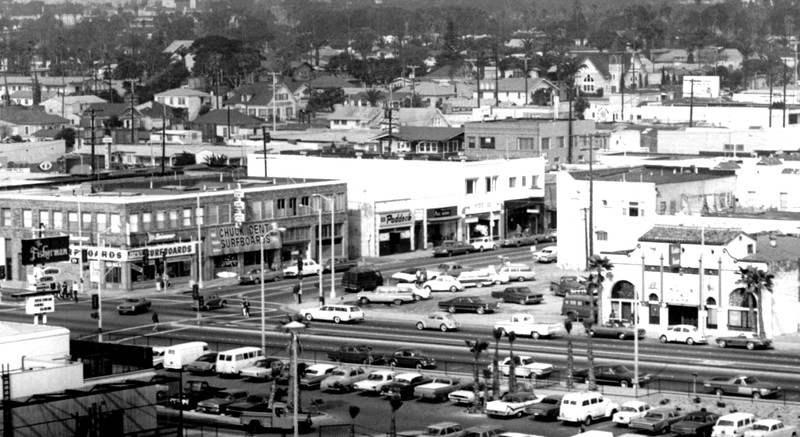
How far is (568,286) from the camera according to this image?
101m

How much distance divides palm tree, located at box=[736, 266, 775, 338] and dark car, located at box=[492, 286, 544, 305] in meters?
13.9

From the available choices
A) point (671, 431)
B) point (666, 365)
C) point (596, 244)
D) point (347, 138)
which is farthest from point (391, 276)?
point (347, 138)

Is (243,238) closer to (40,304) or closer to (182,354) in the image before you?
(182,354)

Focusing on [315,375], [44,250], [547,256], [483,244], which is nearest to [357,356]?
[315,375]

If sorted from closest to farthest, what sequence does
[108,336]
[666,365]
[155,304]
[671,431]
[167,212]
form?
[671,431] → [666,365] → [108,336] → [155,304] → [167,212]

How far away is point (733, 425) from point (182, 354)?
86.2ft

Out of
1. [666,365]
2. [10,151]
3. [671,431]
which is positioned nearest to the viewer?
[671,431]

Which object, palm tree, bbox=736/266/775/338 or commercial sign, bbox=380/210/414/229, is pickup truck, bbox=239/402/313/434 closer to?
palm tree, bbox=736/266/775/338

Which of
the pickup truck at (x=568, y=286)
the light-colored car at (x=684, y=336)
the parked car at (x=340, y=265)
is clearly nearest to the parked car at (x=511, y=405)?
the light-colored car at (x=684, y=336)

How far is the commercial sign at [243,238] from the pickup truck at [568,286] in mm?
18069

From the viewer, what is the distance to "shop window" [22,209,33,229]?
112 m

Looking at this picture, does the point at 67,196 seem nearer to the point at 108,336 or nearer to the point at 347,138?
the point at 108,336

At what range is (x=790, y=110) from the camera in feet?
584

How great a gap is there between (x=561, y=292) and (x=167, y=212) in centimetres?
2370
